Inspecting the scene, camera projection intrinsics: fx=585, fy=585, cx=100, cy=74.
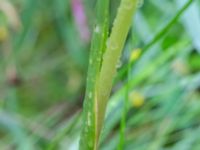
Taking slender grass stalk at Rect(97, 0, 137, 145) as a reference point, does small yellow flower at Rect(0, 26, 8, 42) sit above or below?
above

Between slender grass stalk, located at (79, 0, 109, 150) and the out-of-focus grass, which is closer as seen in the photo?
slender grass stalk, located at (79, 0, 109, 150)

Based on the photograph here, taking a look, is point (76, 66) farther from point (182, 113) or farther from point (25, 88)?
point (182, 113)

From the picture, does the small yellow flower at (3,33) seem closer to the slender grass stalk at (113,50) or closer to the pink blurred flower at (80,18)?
the pink blurred flower at (80,18)

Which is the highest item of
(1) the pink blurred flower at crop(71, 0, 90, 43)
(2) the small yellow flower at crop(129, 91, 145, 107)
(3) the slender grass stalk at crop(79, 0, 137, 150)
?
(1) the pink blurred flower at crop(71, 0, 90, 43)

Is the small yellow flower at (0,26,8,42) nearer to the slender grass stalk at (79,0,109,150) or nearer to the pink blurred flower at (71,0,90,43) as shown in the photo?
the pink blurred flower at (71,0,90,43)

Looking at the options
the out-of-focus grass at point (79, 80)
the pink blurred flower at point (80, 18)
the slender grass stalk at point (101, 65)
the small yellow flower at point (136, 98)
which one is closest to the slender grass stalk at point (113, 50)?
the slender grass stalk at point (101, 65)

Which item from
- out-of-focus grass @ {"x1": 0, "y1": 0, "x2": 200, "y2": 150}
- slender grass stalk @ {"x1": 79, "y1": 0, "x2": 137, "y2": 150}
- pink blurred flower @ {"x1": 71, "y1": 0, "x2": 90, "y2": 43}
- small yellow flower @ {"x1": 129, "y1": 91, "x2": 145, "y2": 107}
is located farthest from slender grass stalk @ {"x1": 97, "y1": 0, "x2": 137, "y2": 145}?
pink blurred flower @ {"x1": 71, "y1": 0, "x2": 90, "y2": 43}

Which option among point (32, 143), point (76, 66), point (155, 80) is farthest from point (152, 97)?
point (76, 66)
